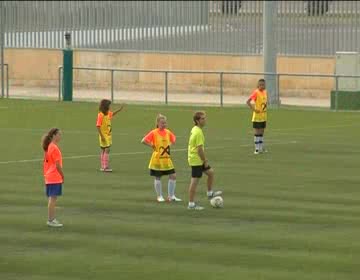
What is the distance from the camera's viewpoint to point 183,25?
63094 millimetres

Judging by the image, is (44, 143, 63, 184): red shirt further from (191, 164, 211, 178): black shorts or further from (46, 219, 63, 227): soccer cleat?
(191, 164, 211, 178): black shorts

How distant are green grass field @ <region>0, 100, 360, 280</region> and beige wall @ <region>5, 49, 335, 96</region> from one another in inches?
692

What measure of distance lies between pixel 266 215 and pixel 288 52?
120ft

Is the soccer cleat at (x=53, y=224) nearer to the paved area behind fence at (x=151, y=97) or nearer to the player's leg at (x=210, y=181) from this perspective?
the player's leg at (x=210, y=181)

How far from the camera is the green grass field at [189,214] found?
18.4 m

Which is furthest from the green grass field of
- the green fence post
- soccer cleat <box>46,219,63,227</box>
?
the green fence post

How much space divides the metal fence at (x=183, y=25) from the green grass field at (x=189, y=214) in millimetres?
18525

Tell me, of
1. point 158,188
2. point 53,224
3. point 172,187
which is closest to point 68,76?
point 158,188

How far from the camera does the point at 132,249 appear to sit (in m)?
19.8

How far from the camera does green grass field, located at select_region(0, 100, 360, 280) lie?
60.4 feet

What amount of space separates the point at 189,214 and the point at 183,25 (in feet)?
132

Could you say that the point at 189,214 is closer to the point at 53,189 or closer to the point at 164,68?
the point at 53,189

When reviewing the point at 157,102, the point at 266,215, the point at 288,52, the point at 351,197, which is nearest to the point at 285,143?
the point at 351,197

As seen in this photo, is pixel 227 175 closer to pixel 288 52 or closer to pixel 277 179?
pixel 277 179
